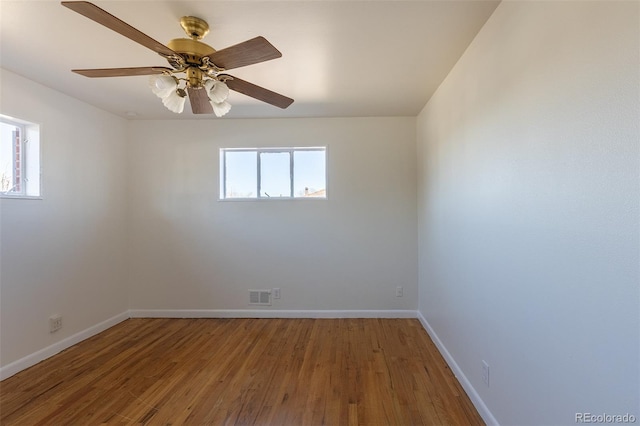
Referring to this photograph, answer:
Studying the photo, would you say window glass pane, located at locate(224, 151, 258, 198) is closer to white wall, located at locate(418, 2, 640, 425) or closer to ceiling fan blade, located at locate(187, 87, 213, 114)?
ceiling fan blade, located at locate(187, 87, 213, 114)

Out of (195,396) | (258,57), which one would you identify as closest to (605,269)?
(258,57)

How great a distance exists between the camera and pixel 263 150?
3.62 m

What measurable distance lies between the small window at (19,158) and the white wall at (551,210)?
11.9 feet

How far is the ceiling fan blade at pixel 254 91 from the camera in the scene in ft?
5.79

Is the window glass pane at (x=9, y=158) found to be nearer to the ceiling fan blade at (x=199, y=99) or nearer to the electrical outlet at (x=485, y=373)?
the ceiling fan blade at (x=199, y=99)

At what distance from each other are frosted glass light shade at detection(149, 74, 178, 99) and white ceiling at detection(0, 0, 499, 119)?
0.39 meters

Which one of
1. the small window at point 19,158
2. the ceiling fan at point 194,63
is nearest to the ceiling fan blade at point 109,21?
the ceiling fan at point 194,63

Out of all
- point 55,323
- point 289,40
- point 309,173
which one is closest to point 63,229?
point 55,323

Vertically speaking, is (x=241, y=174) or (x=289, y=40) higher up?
(x=289, y=40)

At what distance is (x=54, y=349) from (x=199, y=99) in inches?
107

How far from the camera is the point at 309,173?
3604 mm

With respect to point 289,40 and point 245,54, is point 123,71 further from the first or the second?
point 289,40

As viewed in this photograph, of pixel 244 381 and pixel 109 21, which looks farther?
pixel 244 381

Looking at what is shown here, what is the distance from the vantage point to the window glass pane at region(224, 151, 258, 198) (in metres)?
3.62
